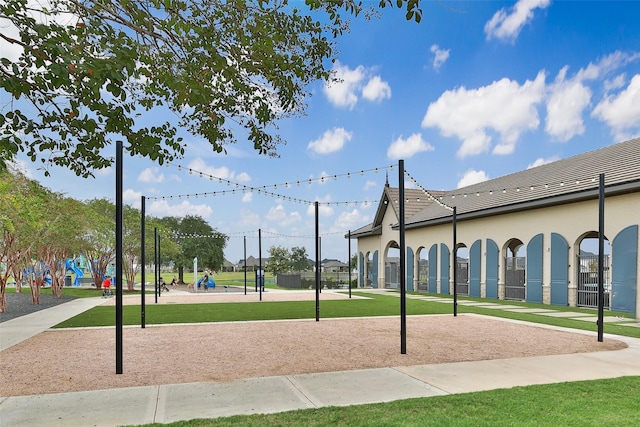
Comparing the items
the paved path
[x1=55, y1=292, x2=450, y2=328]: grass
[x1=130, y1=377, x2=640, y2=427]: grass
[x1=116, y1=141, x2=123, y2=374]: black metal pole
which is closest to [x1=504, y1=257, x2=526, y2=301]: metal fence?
[x1=55, y1=292, x2=450, y2=328]: grass

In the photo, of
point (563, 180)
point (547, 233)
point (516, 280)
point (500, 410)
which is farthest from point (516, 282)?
point (500, 410)

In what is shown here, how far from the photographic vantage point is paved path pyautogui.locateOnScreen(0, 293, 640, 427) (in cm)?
565

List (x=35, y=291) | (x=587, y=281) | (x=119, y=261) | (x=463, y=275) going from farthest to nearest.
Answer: (x=463, y=275)
(x=35, y=291)
(x=587, y=281)
(x=119, y=261)

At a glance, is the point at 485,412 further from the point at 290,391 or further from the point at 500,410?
the point at 290,391

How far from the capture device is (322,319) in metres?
15.6

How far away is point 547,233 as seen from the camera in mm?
21719

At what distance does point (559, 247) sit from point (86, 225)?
2528cm

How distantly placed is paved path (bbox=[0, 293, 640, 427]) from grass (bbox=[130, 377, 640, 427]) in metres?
0.35

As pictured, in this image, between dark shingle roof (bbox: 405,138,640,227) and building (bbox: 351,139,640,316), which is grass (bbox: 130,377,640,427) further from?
dark shingle roof (bbox: 405,138,640,227)

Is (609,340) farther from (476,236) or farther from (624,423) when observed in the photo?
(476,236)

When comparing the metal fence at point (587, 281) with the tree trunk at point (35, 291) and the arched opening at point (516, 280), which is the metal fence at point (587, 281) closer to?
the arched opening at point (516, 280)

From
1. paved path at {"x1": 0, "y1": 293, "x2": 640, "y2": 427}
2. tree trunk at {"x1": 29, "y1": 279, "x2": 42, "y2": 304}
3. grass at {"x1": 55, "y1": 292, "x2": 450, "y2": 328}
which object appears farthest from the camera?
tree trunk at {"x1": 29, "y1": 279, "x2": 42, "y2": 304}

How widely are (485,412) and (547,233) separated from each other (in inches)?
717

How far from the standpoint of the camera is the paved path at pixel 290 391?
565 cm
